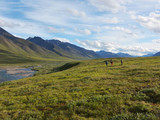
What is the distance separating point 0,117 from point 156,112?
12.6 metres

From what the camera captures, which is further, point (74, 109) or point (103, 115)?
point (74, 109)

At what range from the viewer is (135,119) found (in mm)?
7719

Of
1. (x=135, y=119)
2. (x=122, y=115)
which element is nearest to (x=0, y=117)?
(x=122, y=115)

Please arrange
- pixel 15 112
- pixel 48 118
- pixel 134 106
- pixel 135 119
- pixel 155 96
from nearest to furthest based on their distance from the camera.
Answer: pixel 135 119 < pixel 48 118 < pixel 134 106 < pixel 15 112 < pixel 155 96

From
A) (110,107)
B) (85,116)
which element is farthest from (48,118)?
(110,107)

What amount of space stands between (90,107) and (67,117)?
233 centimetres

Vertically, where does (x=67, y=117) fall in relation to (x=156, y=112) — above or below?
below

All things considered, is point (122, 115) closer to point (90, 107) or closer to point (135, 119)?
point (135, 119)

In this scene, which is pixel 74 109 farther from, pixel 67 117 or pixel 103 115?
pixel 103 115

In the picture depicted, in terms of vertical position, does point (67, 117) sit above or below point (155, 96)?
below

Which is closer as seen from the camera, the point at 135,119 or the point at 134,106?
the point at 135,119

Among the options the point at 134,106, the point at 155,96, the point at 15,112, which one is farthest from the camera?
the point at 155,96

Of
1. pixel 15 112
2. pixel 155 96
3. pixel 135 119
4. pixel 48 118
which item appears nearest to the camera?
pixel 135 119

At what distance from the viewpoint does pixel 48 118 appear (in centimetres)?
884
